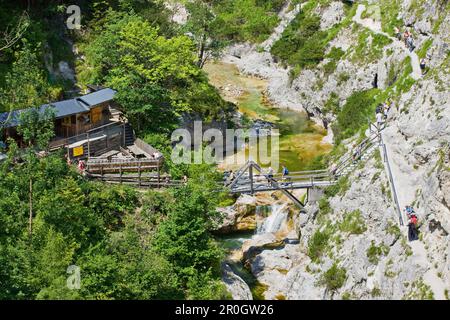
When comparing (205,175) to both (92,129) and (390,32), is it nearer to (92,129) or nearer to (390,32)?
(92,129)

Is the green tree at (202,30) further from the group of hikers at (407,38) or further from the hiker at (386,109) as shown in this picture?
the hiker at (386,109)

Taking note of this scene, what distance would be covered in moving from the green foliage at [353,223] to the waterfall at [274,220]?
7.25m

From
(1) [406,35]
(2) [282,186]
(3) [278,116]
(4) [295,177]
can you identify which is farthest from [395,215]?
(3) [278,116]

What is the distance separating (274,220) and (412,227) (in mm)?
13977

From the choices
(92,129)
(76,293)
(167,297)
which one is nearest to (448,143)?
(167,297)

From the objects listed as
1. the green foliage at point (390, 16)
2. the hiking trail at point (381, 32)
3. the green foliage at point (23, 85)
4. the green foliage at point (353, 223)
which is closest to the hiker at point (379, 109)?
the hiking trail at point (381, 32)

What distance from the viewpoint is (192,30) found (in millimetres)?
64688

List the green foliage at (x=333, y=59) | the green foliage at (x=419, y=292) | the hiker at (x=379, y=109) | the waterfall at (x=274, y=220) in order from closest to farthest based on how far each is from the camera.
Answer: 1. the green foliage at (x=419, y=292)
2. the waterfall at (x=274, y=220)
3. the hiker at (x=379, y=109)
4. the green foliage at (x=333, y=59)

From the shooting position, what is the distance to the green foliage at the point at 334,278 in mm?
38812

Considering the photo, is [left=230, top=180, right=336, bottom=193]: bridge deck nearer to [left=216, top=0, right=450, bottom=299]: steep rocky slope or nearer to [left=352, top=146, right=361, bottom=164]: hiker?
[left=216, top=0, right=450, bottom=299]: steep rocky slope

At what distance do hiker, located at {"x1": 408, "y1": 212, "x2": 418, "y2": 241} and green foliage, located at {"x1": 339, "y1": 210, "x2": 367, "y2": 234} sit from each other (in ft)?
13.3

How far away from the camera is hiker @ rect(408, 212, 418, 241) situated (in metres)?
36.8

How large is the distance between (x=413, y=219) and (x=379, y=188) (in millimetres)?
5321

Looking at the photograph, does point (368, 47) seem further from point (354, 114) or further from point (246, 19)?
point (246, 19)
